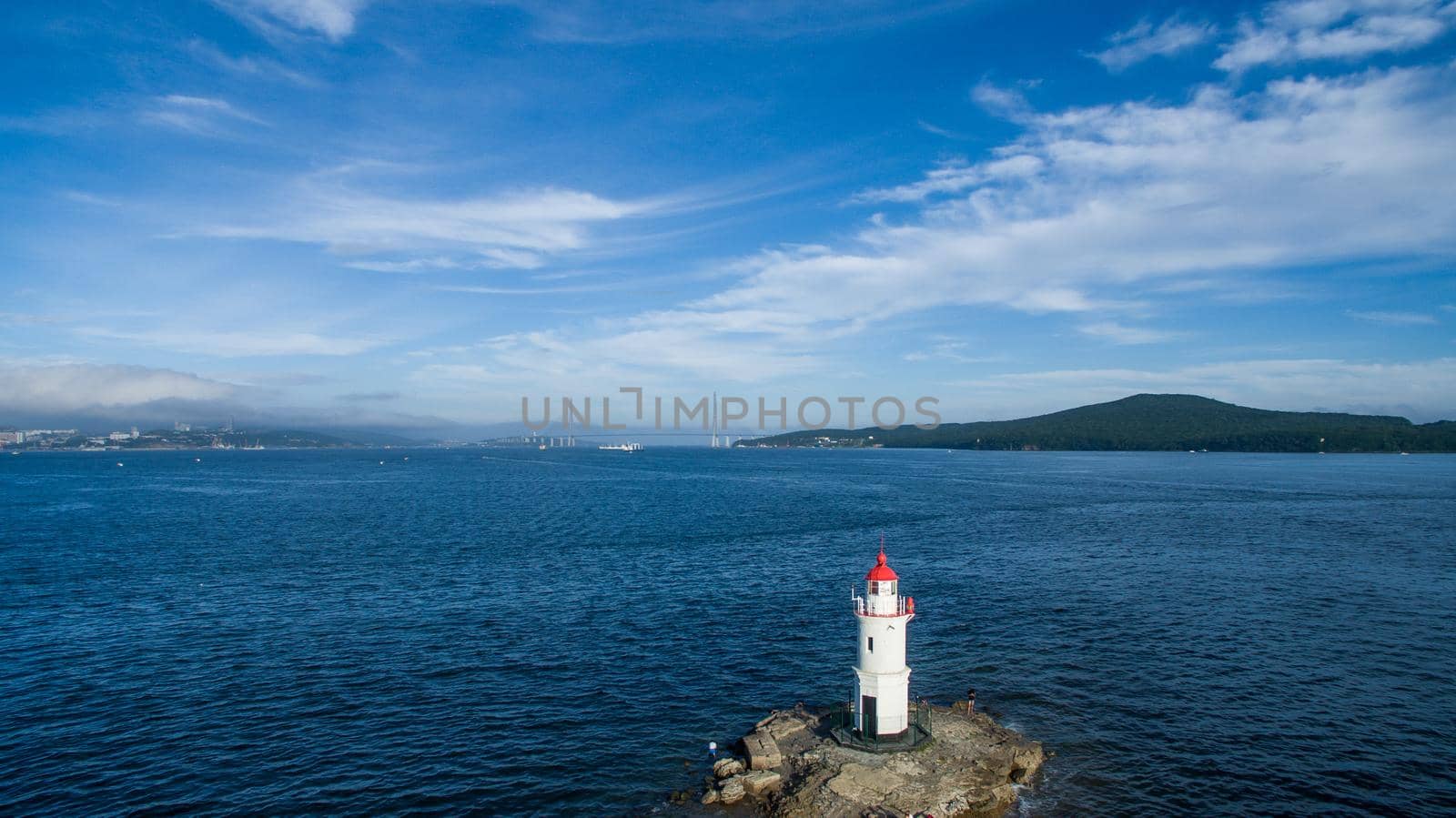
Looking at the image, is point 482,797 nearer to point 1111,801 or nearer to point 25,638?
point 1111,801

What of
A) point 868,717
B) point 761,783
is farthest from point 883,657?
point 761,783

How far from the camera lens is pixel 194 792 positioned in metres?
23.8

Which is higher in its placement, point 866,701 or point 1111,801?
point 866,701

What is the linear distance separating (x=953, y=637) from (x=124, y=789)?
112ft

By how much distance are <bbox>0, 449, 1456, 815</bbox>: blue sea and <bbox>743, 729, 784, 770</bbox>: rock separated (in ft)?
6.82

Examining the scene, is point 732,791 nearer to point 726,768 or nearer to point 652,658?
point 726,768

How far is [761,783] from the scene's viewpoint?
23.0 meters

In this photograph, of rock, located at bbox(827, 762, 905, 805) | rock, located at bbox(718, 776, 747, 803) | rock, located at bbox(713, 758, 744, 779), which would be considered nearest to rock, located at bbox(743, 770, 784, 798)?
rock, located at bbox(718, 776, 747, 803)

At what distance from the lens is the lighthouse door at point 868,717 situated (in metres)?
24.6

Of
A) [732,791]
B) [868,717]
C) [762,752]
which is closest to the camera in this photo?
[732,791]

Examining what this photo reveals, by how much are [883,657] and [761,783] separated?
5322 millimetres

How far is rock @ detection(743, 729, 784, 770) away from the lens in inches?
945

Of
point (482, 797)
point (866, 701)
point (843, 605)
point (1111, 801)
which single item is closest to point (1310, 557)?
point (843, 605)

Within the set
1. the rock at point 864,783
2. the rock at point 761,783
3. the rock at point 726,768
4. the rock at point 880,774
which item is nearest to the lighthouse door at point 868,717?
the rock at point 880,774
